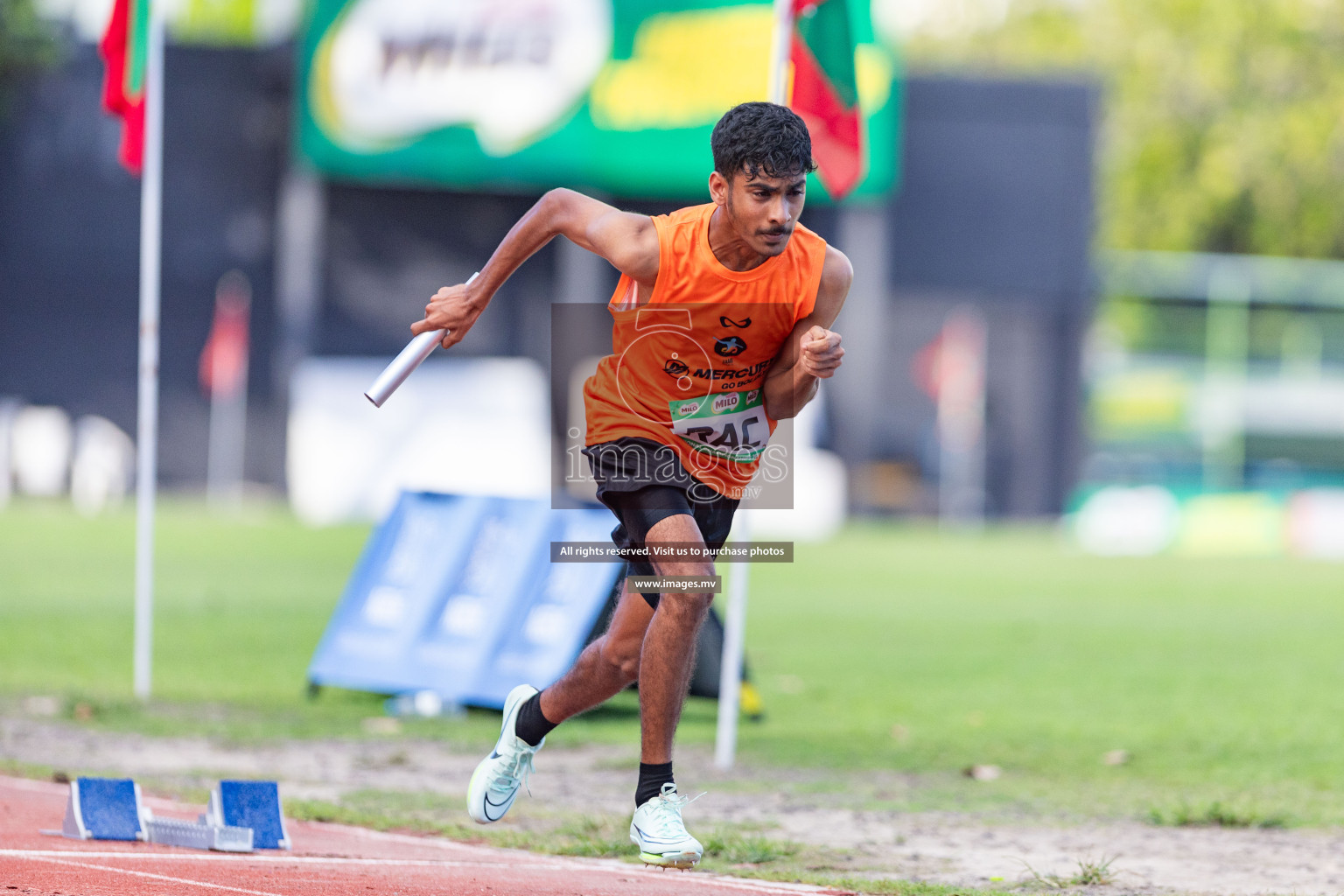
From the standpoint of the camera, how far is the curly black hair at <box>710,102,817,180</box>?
5.39 metres

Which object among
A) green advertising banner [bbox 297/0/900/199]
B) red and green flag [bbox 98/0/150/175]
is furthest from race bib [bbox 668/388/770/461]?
green advertising banner [bbox 297/0/900/199]

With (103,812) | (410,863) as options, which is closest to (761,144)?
(410,863)

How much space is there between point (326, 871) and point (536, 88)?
27220 mm

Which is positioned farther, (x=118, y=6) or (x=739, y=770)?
(x=118, y=6)

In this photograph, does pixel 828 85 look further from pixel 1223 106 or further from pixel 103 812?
pixel 1223 106

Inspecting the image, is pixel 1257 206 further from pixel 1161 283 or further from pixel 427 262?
pixel 427 262

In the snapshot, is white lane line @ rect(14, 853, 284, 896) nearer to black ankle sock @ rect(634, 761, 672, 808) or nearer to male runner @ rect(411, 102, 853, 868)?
male runner @ rect(411, 102, 853, 868)

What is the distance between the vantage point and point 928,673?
41.0ft

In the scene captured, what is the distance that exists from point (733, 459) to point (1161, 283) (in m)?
44.2

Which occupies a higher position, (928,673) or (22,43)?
(22,43)

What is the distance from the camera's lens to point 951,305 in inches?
→ 1460

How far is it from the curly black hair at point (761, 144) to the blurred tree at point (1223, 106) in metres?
52.2

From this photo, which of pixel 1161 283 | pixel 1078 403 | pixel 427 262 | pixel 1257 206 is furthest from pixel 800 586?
pixel 1257 206

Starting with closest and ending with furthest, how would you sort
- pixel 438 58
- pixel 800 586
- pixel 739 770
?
pixel 739 770 < pixel 800 586 < pixel 438 58
